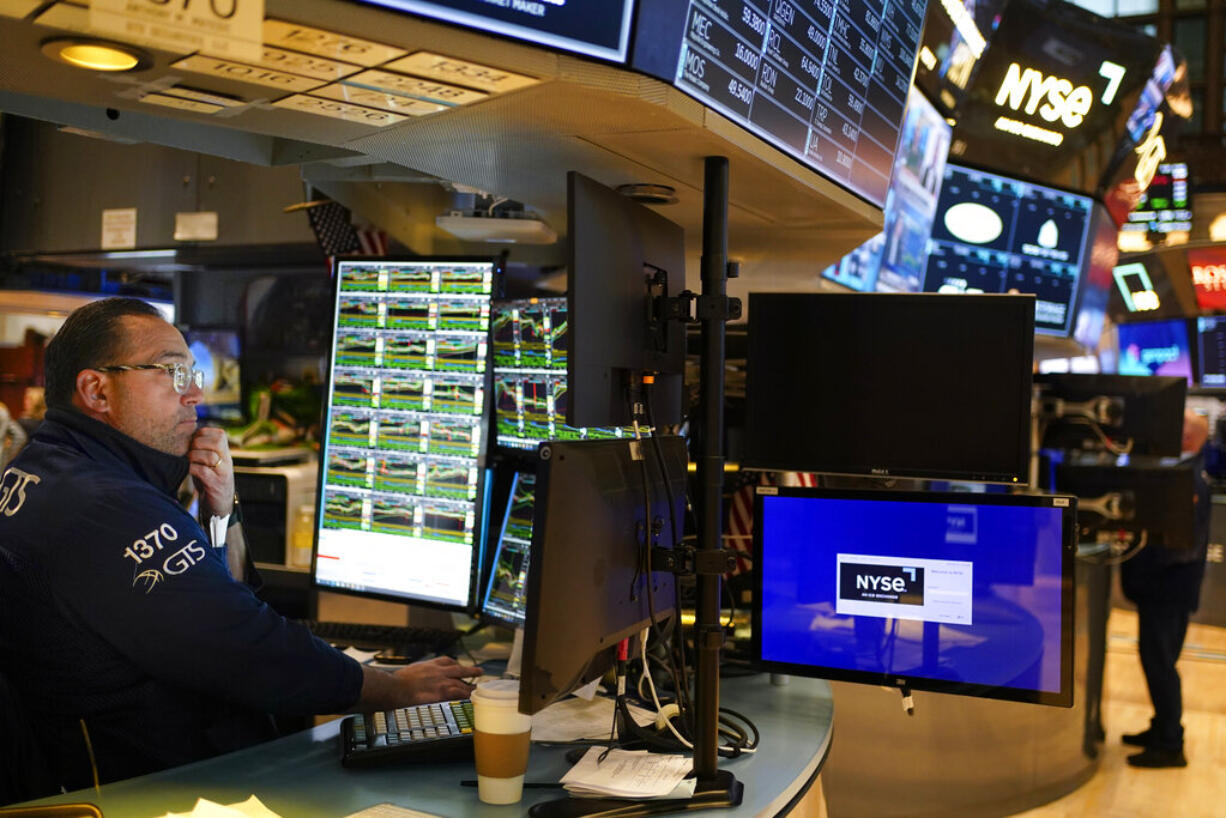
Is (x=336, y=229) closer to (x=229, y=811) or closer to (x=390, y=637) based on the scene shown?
(x=390, y=637)

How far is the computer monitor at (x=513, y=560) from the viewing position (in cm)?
223

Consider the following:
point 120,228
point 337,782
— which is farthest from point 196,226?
point 337,782

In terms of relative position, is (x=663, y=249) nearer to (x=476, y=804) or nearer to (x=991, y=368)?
(x=991, y=368)

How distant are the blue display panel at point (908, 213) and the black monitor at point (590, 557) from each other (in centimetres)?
223

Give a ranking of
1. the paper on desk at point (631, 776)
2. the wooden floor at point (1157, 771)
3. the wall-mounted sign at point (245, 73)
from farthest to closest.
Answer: the wooden floor at point (1157, 771), the paper on desk at point (631, 776), the wall-mounted sign at point (245, 73)

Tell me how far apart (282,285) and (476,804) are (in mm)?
3728

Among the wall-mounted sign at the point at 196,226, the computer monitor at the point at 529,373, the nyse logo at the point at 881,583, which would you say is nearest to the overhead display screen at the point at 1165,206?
the wall-mounted sign at the point at 196,226

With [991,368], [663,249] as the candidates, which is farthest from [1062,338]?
[663,249]

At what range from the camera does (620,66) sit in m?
1.32

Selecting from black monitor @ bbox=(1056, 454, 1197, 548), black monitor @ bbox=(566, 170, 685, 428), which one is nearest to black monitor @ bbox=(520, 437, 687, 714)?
black monitor @ bbox=(566, 170, 685, 428)

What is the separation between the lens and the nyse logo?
72.1 inches

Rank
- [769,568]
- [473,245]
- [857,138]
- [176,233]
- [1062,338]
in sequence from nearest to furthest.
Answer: [769,568], [857,138], [473,245], [176,233], [1062,338]

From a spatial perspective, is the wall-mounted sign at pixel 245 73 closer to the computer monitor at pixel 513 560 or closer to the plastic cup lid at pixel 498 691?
the plastic cup lid at pixel 498 691

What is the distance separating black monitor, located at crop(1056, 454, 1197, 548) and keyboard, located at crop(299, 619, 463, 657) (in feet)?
9.44
